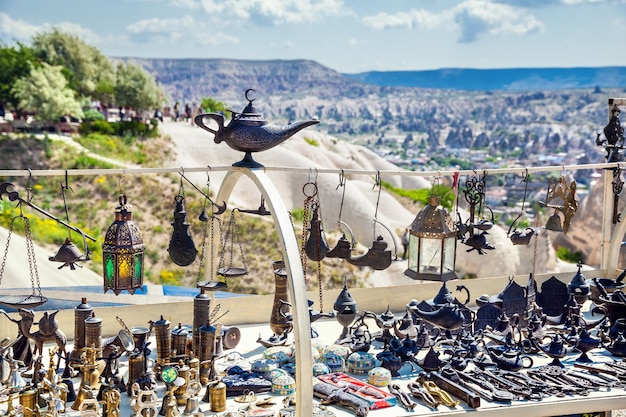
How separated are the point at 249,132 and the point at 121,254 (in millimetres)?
1286

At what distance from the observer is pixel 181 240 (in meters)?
6.32

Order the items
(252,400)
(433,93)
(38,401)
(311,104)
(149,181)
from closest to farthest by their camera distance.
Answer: (38,401), (252,400), (149,181), (311,104), (433,93)

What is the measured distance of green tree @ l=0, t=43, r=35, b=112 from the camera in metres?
35.8

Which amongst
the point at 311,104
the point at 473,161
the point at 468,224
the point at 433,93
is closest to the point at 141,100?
the point at 468,224

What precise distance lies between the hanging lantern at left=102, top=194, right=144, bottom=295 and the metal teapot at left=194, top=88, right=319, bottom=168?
0.88 m

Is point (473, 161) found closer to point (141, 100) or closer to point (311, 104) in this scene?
point (141, 100)

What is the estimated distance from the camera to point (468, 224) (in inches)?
274

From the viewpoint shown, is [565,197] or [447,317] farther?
[565,197]

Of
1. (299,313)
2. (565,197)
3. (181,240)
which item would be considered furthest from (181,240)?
(565,197)

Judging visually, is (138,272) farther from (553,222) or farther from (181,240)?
(553,222)

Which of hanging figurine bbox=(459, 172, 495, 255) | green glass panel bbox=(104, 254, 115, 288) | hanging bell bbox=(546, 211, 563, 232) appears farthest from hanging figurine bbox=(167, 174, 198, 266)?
hanging bell bbox=(546, 211, 563, 232)

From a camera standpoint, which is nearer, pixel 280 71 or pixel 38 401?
pixel 38 401

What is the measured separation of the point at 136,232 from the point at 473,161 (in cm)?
9183

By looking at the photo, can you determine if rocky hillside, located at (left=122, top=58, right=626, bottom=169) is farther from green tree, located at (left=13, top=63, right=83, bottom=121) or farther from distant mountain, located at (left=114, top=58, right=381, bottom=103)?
green tree, located at (left=13, top=63, right=83, bottom=121)
